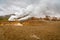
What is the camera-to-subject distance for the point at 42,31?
3.93 m

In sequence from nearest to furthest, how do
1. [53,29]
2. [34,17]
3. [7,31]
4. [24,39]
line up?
[24,39], [7,31], [53,29], [34,17]

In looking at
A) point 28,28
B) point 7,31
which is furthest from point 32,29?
point 7,31

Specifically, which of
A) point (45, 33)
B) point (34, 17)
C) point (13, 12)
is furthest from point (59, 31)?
point (13, 12)

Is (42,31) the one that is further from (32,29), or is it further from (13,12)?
(13,12)

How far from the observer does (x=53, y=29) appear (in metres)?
4.12

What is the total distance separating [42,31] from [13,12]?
1582 millimetres

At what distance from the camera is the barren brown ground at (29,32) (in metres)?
3.71

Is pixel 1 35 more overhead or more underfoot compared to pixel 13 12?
more underfoot

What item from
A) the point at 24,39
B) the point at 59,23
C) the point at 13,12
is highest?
the point at 13,12

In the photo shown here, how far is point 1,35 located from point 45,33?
1.12 meters

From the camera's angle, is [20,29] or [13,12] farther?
[13,12]

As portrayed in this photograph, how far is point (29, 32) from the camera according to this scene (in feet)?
12.7

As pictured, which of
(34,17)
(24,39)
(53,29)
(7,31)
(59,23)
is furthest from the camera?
(34,17)

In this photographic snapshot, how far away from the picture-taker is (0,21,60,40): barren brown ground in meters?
3.71
